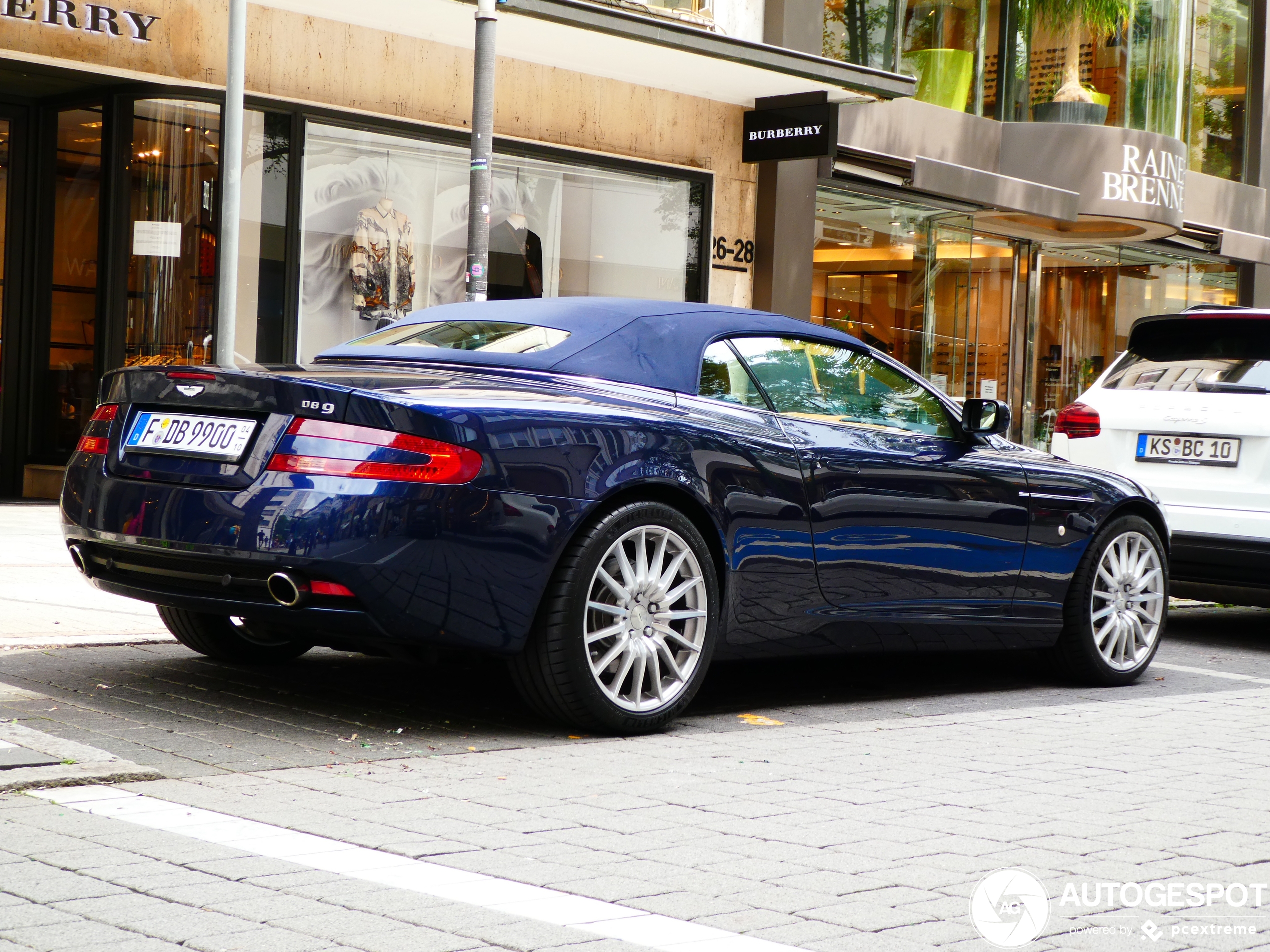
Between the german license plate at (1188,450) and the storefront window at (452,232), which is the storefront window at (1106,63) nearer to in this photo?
the storefront window at (452,232)

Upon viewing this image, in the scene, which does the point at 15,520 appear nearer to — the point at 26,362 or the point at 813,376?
the point at 26,362

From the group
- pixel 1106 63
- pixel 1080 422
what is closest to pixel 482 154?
pixel 1080 422

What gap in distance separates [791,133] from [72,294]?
6809mm

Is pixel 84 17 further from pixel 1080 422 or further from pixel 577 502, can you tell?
pixel 577 502

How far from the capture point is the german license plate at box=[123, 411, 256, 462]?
15.2ft

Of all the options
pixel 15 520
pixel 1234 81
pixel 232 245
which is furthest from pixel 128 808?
pixel 1234 81

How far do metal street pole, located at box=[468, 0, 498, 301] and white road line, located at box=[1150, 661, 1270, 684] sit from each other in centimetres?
427

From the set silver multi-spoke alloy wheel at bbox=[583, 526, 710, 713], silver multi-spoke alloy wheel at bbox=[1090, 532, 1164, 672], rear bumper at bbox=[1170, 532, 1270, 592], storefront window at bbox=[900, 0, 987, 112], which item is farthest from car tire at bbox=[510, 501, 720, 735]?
storefront window at bbox=[900, 0, 987, 112]

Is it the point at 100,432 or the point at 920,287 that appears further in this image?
the point at 920,287

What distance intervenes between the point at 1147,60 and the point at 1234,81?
3.36 m

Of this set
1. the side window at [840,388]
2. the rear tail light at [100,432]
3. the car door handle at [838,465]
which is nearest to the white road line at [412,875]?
the rear tail light at [100,432]

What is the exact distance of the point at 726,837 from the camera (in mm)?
3869

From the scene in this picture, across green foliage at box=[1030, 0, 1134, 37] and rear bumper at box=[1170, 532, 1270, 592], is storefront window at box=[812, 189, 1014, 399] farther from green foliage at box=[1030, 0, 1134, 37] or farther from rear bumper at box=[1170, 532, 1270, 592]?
rear bumper at box=[1170, 532, 1270, 592]

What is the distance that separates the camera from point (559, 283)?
47.6 feet
